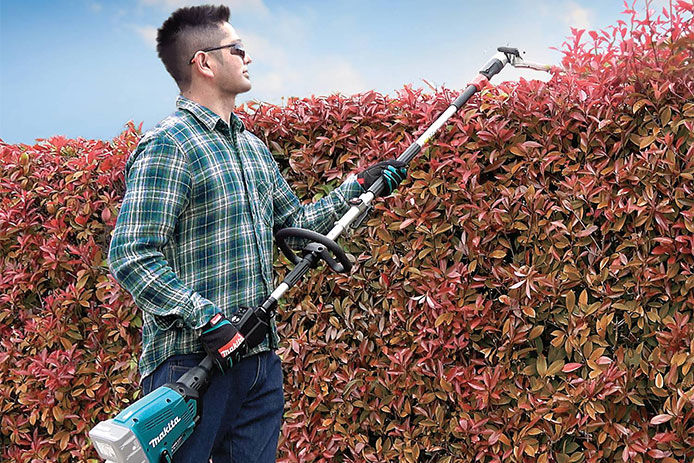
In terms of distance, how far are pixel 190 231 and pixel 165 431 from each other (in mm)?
661

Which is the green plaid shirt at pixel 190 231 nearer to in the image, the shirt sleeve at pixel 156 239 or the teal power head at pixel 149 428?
the shirt sleeve at pixel 156 239

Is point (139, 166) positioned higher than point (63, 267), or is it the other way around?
point (139, 166)

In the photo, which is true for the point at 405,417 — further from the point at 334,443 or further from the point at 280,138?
the point at 280,138

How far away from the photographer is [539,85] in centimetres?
314

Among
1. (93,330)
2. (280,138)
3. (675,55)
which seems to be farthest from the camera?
(93,330)

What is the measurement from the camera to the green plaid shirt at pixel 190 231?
2.21 m

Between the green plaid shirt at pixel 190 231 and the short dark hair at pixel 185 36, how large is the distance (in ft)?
0.48

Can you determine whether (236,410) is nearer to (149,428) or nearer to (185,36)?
(149,428)

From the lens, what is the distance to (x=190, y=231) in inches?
92.7

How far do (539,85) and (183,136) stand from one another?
1.68m

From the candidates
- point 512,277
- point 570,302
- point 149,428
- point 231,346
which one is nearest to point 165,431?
point 149,428

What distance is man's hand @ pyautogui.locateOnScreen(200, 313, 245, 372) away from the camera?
2.18 metres

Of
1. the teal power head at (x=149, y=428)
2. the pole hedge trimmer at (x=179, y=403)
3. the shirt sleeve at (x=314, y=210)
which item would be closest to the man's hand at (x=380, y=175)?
the shirt sleeve at (x=314, y=210)

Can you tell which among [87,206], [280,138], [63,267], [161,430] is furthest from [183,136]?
[63,267]
